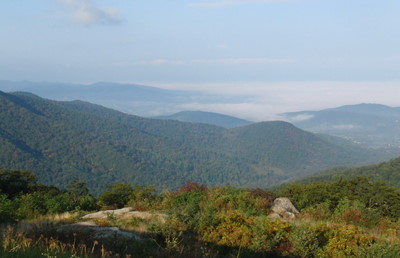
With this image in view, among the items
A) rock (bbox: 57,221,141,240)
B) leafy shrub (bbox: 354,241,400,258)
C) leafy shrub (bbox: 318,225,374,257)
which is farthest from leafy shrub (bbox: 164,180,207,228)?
leafy shrub (bbox: 354,241,400,258)

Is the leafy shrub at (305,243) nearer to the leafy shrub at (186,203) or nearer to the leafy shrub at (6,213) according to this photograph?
the leafy shrub at (186,203)

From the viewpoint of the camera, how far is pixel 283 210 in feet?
38.9

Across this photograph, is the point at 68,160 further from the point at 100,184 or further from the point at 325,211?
the point at 325,211

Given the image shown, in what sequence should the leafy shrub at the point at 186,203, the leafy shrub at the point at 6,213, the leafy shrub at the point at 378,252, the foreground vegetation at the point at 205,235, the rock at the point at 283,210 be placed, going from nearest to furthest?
the foreground vegetation at the point at 205,235
the leafy shrub at the point at 378,252
the leafy shrub at the point at 186,203
the leafy shrub at the point at 6,213
the rock at the point at 283,210

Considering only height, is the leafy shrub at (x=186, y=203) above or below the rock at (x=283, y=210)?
above

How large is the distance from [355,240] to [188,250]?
12.3ft

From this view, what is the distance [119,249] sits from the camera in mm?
6133

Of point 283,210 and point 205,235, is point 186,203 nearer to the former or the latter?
point 283,210

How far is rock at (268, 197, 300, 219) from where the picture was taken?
11.2 m

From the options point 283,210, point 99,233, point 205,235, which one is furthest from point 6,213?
point 283,210

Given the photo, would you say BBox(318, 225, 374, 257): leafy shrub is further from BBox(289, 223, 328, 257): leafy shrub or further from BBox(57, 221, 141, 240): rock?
BBox(57, 221, 141, 240): rock

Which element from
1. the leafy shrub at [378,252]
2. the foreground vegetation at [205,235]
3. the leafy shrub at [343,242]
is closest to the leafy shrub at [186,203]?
the foreground vegetation at [205,235]

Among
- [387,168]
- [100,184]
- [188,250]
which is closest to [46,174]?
[100,184]

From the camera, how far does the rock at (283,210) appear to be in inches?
443
